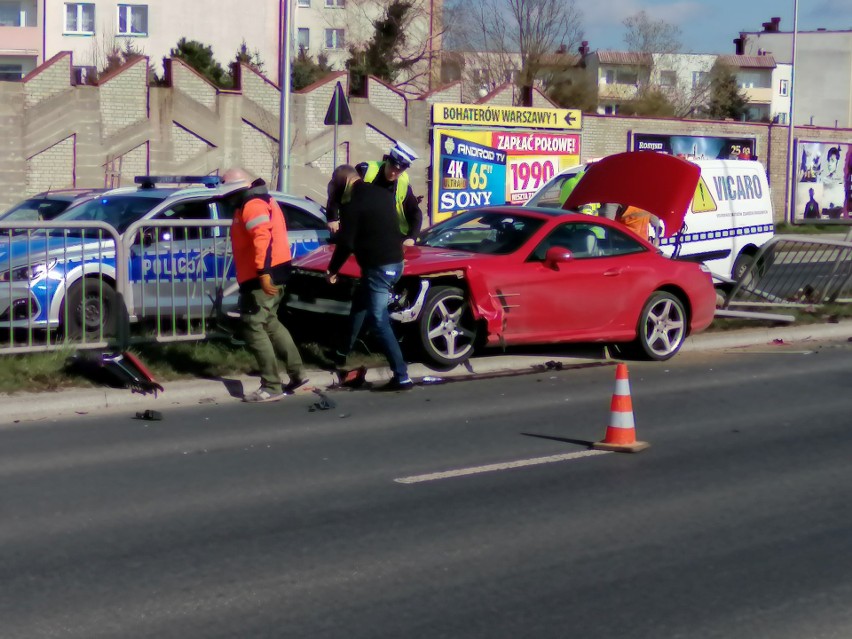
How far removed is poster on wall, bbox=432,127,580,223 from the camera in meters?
30.6

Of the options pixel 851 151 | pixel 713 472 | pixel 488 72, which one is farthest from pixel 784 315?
pixel 488 72

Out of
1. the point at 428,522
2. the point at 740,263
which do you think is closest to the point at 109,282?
the point at 428,522

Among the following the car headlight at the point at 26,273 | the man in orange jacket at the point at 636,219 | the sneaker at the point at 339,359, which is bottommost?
the sneaker at the point at 339,359

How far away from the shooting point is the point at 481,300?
11117mm

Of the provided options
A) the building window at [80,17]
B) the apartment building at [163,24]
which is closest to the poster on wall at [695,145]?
the apartment building at [163,24]

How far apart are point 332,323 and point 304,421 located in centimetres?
236

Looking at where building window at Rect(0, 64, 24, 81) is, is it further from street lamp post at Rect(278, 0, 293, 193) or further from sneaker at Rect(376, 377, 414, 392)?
sneaker at Rect(376, 377, 414, 392)

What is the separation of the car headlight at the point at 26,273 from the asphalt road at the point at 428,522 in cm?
188

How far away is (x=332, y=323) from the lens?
1152 centimetres

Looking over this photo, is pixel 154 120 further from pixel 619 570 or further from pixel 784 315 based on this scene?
pixel 619 570

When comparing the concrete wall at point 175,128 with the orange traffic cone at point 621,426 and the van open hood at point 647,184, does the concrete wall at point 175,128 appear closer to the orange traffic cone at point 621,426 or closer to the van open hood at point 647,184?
the van open hood at point 647,184

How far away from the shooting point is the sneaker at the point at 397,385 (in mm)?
10547

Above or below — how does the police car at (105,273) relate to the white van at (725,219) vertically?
below

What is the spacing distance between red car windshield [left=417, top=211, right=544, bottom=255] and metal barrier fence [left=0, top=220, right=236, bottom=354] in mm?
2212
